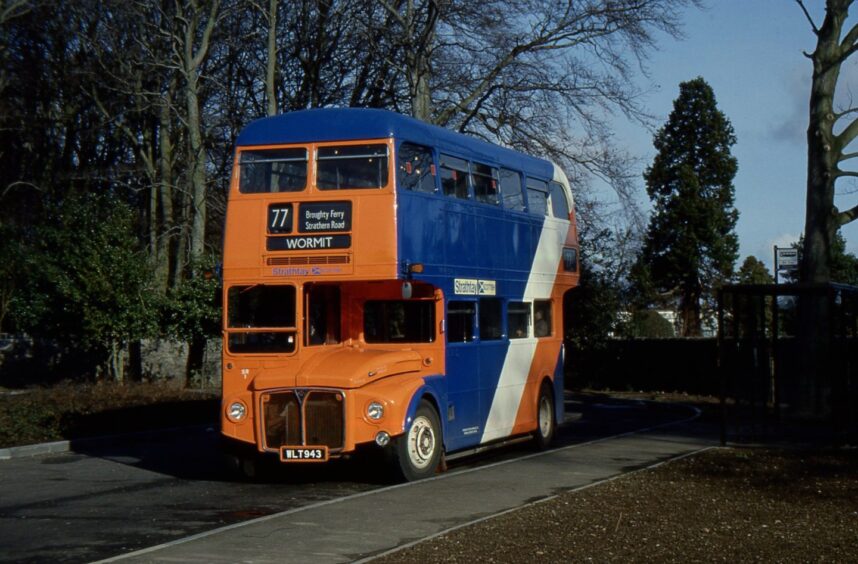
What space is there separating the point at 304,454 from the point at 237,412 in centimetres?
111

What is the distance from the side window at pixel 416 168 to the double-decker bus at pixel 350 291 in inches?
0.9

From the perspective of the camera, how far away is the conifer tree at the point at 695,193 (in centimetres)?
6581

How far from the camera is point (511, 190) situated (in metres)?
19.0

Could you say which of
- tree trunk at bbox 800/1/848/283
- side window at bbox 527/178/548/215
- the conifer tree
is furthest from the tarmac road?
the conifer tree

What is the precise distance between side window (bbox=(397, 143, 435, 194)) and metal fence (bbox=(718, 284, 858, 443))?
4883mm

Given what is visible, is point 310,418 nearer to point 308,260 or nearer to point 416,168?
point 308,260

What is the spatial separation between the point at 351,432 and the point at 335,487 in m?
1.16

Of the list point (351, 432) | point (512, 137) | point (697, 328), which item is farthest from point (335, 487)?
point (697, 328)

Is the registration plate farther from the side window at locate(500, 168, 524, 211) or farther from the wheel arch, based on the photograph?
the side window at locate(500, 168, 524, 211)

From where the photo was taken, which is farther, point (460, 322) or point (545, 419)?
point (545, 419)

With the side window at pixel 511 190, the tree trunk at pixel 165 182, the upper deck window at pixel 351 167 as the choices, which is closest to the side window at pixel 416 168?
the upper deck window at pixel 351 167

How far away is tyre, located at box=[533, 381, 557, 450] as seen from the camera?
1991 centimetres

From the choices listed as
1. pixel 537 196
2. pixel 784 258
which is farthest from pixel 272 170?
pixel 784 258

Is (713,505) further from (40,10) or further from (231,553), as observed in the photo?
(40,10)
